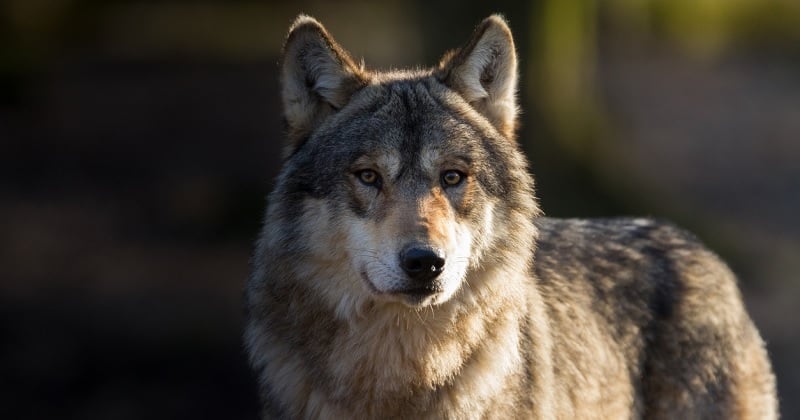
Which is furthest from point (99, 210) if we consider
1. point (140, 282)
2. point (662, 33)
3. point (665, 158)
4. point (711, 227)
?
point (662, 33)

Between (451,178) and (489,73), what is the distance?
830mm

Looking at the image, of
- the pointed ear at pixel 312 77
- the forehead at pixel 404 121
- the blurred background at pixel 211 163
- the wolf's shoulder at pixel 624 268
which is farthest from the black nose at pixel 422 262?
the blurred background at pixel 211 163

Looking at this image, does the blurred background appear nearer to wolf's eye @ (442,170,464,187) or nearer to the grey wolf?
the grey wolf

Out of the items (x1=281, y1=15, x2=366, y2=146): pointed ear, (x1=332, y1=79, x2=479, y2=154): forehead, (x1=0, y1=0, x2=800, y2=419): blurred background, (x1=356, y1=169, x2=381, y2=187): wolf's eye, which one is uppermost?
(x1=281, y1=15, x2=366, y2=146): pointed ear

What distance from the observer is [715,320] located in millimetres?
6816

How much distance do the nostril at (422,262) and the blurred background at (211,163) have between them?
667cm

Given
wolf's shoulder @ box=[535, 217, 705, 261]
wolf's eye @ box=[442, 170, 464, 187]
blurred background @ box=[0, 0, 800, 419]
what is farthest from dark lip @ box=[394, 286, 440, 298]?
blurred background @ box=[0, 0, 800, 419]

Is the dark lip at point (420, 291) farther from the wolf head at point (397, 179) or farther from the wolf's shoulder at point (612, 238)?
the wolf's shoulder at point (612, 238)

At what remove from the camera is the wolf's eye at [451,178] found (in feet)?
18.6

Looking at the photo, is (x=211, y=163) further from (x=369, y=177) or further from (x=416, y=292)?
(x=416, y=292)

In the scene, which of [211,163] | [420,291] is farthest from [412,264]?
[211,163]

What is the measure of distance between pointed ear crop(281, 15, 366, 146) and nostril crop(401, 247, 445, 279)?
4.10 feet

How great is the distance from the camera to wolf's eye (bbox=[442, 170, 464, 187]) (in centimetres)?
567

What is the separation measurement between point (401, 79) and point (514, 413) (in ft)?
6.48
